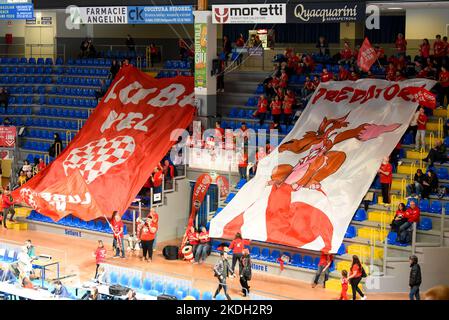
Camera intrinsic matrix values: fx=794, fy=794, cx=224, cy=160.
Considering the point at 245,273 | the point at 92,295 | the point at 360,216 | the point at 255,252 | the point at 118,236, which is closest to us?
the point at 92,295

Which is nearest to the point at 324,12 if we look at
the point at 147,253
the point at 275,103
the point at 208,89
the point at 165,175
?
the point at 275,103

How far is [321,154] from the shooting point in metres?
21.7

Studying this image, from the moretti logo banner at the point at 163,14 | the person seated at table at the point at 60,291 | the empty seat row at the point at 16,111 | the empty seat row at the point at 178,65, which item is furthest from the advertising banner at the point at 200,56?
the person seated at table at the point at 60,291

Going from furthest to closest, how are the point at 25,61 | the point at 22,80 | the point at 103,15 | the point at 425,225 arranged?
1. the point at 25,61
2. the point at 22,80
3. the point at 103,15
4. the point at 425,225

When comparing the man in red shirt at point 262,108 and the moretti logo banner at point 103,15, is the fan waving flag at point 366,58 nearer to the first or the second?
the man in red shirt at point 262,108

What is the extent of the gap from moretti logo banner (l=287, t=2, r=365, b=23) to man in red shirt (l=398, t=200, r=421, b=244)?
607cm

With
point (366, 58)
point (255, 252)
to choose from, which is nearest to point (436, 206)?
point (255, 252)

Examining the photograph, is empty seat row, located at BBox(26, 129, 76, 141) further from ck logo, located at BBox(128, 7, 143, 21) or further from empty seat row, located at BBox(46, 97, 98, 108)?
ck logo, located at BBox(128, 7, 143, 21)

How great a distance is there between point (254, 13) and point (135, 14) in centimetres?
440

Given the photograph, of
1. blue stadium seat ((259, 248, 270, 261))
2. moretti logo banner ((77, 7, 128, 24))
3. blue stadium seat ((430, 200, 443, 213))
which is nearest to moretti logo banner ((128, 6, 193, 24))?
moretti logo banner ((77, 7, 128, 24))

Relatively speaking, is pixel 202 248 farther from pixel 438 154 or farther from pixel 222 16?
pixel 222 16

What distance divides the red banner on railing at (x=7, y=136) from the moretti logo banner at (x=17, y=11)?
4.19 meters

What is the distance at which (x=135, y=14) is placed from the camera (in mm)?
25469
